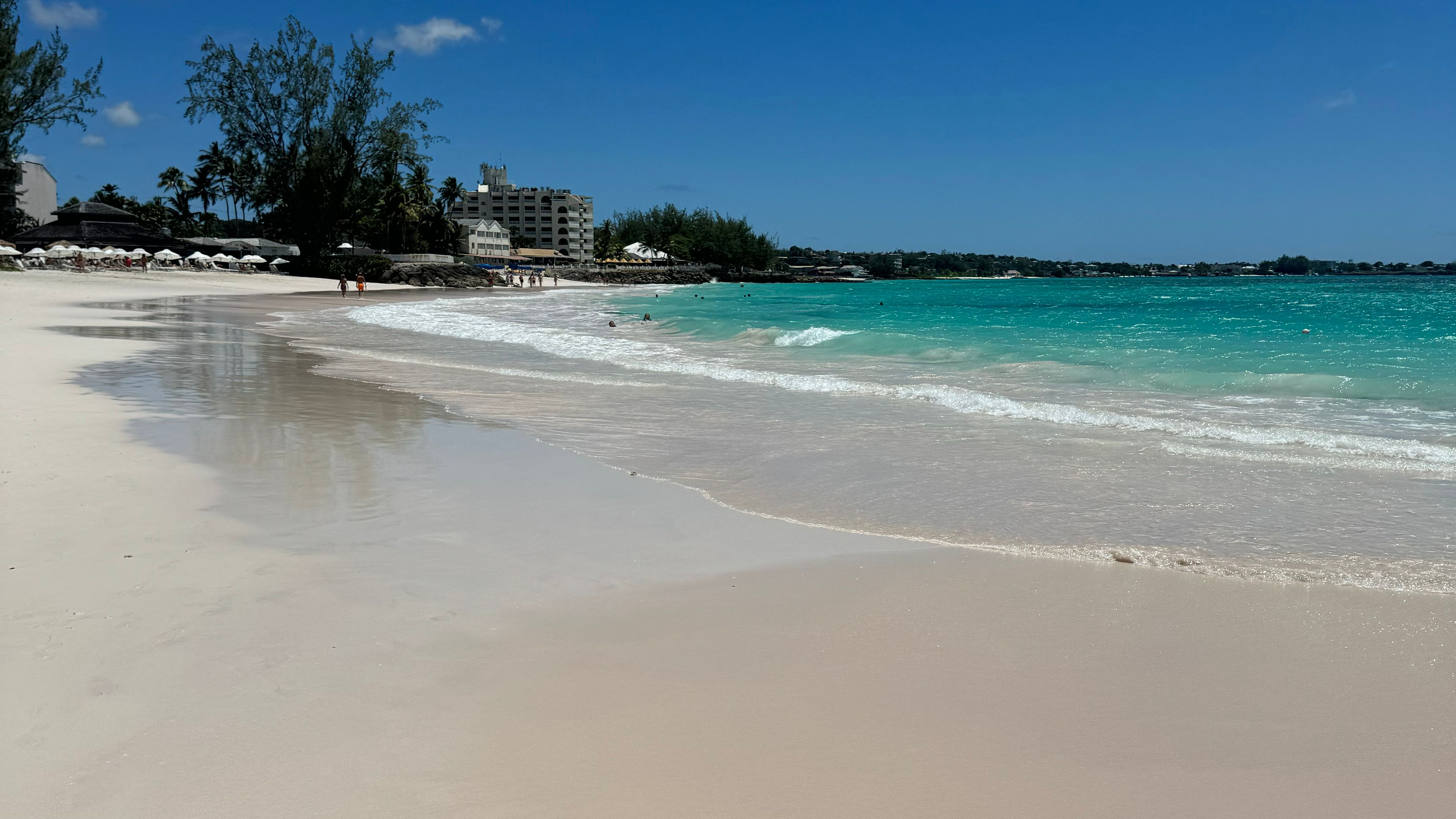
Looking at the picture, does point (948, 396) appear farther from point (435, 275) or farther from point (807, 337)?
point (435, 275)

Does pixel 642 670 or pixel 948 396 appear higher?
pixel 948 396

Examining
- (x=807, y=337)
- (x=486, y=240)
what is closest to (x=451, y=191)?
(x=486, y=240)

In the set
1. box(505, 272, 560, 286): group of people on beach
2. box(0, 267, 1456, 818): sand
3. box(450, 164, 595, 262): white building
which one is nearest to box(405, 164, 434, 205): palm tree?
box(505, 272, 560, 286): group of people on beach

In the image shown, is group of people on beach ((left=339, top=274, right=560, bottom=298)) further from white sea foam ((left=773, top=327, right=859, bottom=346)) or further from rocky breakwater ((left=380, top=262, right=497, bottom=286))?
white sea foam ((left=773, top=327, right=859, bottom=346))

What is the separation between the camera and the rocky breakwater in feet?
224

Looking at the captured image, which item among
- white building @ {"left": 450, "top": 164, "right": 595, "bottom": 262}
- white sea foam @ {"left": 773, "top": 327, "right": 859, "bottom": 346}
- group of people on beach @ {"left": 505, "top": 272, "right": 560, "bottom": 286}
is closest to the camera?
white sea foam @ {"left": 773, "top": 327, "right": 859, "bottom": 346}

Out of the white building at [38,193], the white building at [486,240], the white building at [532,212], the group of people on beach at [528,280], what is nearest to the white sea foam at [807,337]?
the group of people on beach at [528,280]

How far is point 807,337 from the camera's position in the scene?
23.5 meters

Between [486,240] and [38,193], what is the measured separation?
5698cm

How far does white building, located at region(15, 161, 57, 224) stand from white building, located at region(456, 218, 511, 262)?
1865 inches

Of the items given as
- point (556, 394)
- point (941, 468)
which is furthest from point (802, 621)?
point (556, 394)

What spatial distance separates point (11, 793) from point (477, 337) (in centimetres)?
2087

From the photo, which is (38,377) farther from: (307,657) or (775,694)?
(775,694)

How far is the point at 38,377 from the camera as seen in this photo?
11.1 meters
